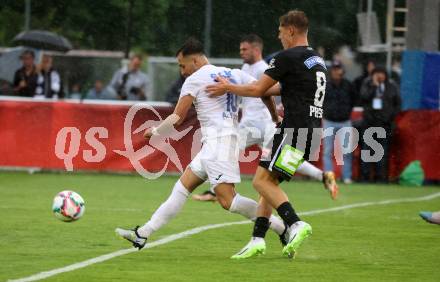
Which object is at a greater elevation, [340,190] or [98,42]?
[98,42]

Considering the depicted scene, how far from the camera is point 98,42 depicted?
79.9 ft

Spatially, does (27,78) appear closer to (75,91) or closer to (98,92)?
(98,92)

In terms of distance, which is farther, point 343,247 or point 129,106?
point 129,106

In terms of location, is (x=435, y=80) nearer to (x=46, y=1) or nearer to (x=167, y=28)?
(x=167, y=28)

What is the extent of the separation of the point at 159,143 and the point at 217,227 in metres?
7.35

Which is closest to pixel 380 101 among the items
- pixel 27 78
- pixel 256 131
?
pixel 256 131

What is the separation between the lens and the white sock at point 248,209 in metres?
10.1

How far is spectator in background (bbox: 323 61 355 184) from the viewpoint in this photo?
19328 mm

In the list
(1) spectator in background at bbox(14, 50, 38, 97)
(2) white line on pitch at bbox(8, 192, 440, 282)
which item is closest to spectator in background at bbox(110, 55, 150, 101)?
(1) spectator in background at bbox(14, 50, 38, 97)

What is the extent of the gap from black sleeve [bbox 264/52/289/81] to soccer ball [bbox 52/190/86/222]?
2319mm

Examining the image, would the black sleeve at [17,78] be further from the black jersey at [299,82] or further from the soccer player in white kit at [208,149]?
the black jersey at [299,82]

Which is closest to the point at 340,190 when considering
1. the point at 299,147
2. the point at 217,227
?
the point at 217,227

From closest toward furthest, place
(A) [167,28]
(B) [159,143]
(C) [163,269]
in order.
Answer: (C) [163,269], (B) [159,143], (A) [167,28]

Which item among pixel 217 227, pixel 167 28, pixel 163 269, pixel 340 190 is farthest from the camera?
pixel 167 28
